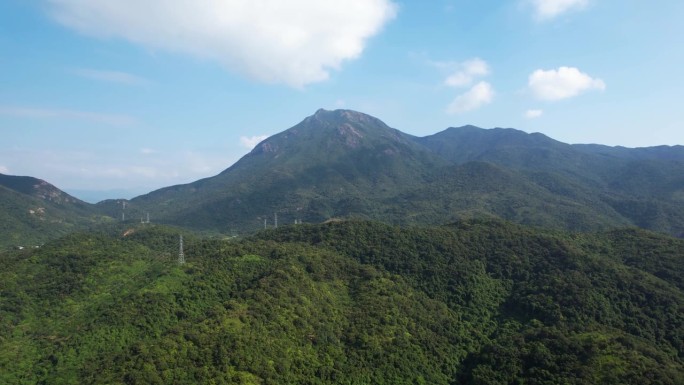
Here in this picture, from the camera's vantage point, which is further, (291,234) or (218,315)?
(291,234)

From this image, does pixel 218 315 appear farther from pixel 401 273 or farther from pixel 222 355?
pixel 401 273

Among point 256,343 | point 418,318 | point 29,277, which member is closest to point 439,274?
point 418,318

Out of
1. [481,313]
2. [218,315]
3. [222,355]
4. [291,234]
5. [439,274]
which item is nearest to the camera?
[222,355]

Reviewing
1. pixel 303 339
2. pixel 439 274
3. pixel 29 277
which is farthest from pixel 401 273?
pixel 29 277

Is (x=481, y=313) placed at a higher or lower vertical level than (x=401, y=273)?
lower

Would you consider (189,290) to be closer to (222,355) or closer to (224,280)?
(224,280)

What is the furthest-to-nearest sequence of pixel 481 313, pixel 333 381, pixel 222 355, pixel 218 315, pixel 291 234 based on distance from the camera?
pixel 291 234 < pixel 481 313 < pixel 218 315 < pixel 333 381 < pixel 222 355

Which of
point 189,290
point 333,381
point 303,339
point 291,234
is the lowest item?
point 333,381
